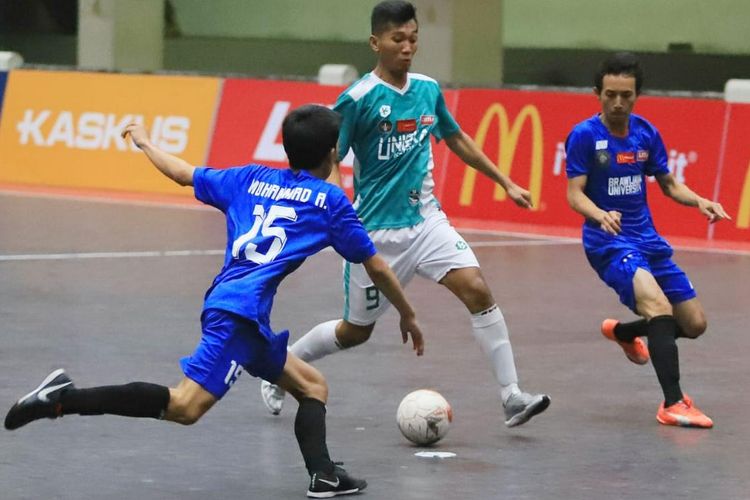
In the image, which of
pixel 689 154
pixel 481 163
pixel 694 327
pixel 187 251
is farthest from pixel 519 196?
pixel 689 154

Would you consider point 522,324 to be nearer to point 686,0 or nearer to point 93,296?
point 93,296

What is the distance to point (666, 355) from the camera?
29.6 feet

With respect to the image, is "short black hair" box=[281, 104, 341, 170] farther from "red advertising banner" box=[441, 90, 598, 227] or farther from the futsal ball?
"red advertising banner" box=[441, 90, 598, 227]

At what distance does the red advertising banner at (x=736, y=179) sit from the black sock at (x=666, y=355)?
7.75 m

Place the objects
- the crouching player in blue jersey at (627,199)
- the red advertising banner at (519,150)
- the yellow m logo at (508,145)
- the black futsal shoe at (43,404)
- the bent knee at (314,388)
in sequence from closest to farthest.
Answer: the black futsal shoe at (43,404)
the bent knee at (314,388)
the crouching player in blue jersey at (627,199)
the red advertising banner at (519,150)
the yellow m logo at (508,145)

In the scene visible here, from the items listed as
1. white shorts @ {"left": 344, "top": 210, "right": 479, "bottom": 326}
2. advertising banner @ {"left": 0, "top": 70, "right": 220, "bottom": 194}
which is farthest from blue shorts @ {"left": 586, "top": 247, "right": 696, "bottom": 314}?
advertising banner @ {"left": 0, "top": 70, "right": 220, "bottom": 194}

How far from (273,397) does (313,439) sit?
178 cm

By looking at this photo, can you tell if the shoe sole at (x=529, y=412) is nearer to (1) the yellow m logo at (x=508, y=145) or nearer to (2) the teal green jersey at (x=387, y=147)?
(2) the teal green jersey at (x=387, y=147)

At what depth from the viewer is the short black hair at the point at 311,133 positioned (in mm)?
7285

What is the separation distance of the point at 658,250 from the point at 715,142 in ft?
25.2

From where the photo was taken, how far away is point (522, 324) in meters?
12.4

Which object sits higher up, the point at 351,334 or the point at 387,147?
the point at 387,147

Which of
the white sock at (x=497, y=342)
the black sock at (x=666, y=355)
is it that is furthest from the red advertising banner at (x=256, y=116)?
the white sock at (x=497, y=342)

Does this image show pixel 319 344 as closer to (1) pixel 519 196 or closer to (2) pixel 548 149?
(1) pixel 519 196
